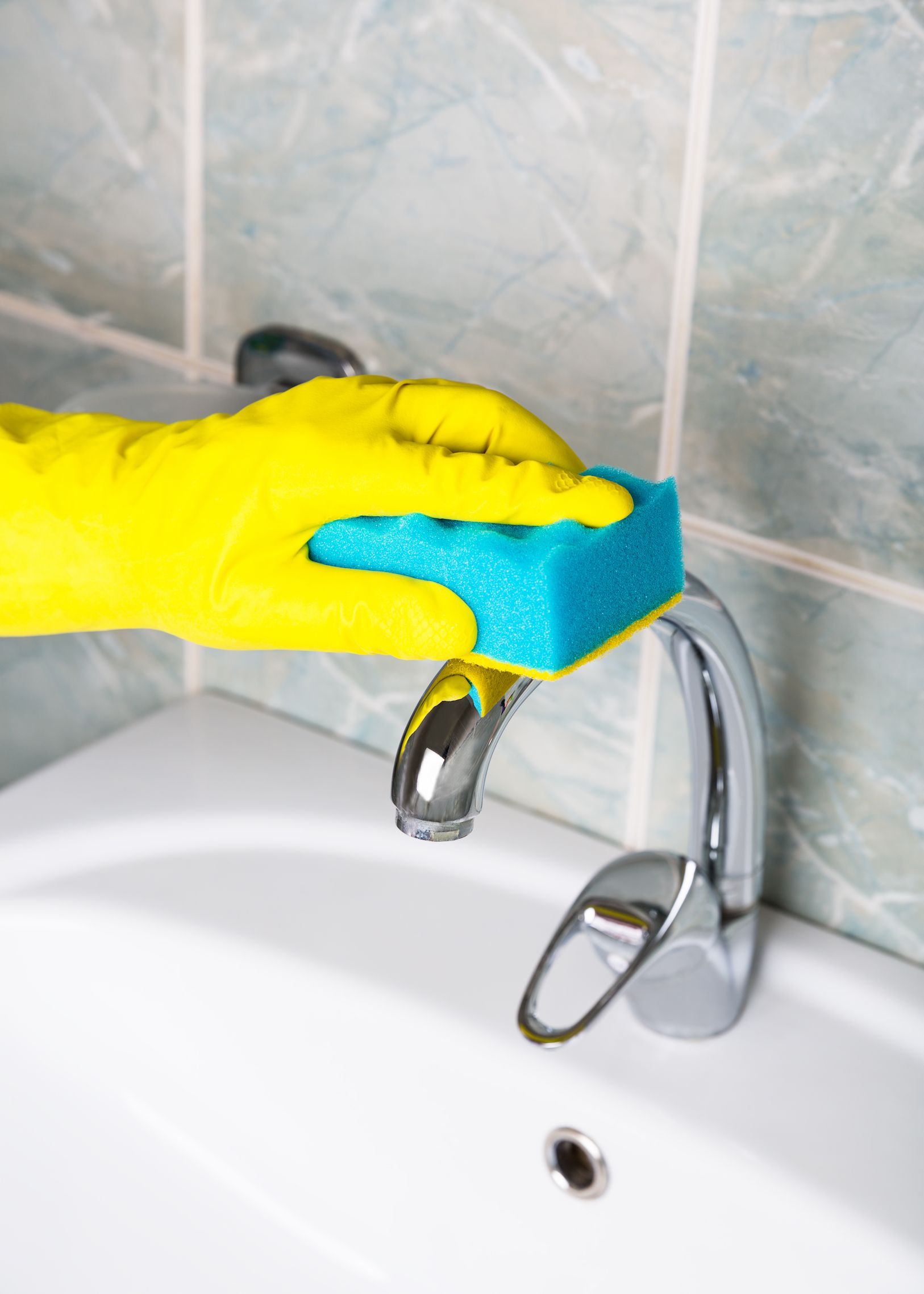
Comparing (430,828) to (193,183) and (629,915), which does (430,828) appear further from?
(193,183)

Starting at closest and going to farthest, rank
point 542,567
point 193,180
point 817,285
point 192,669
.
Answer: point 542,567
point 817,285
point 193,180
point 192,669

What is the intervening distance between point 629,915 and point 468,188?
11.6 inches

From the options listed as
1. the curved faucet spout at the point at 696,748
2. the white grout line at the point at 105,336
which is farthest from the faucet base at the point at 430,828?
the white grout line at the point at 105,336

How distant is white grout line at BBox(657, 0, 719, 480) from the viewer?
0.45 metres

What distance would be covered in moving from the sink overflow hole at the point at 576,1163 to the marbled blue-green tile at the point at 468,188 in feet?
0.88

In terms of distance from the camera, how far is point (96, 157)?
2.06 ft

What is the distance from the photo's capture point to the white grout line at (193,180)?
574 mm

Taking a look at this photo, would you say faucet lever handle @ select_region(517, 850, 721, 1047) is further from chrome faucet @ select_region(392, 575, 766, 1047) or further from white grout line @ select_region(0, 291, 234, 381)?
white grout line @ select_region(0, 291, 234, 381)

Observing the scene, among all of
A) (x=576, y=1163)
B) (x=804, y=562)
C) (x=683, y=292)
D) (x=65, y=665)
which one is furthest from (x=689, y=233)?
(x=65, y=665)

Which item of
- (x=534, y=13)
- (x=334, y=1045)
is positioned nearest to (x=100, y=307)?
(x=534, y=13)

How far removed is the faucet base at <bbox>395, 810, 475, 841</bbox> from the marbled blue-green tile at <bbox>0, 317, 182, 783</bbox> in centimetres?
35

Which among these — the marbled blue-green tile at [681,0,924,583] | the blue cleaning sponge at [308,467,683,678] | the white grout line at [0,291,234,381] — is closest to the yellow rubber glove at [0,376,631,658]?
the blue cleaning sponge at [308,467,683,678]

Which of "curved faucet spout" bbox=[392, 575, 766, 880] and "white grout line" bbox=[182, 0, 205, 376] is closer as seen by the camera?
"curved faucet spout" bbox=[392, 575, 766, 880]

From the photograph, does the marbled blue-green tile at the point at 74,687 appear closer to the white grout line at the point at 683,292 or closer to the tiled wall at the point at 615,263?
the tiled wall at the point at 615,263
